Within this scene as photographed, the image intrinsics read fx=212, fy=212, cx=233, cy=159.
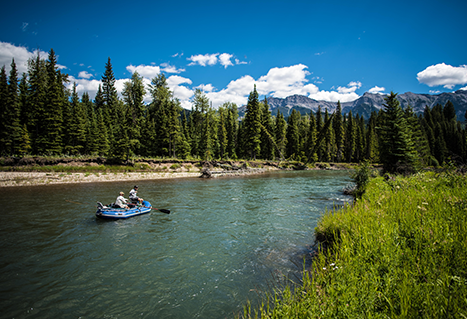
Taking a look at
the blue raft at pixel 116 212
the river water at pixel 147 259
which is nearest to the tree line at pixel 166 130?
the river water at pixel 147 259

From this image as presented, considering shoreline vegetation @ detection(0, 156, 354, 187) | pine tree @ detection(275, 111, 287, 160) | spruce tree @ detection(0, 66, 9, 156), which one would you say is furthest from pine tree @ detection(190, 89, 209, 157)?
spruce tree @ detection(0, 66, 9, 156)

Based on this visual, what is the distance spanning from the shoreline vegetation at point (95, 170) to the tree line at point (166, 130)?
3.25 metres

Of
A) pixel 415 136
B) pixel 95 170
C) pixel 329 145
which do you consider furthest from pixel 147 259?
pixel 329 145

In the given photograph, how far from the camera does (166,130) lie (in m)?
49.2

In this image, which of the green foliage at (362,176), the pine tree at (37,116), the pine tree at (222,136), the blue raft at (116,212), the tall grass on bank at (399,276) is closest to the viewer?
the tall grass on bank at (399,276)

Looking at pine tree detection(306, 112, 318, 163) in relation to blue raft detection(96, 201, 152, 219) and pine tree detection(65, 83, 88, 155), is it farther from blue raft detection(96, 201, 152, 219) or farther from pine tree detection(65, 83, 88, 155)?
blue raft detection(96, 201, 152, 219)

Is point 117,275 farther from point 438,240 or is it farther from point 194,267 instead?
point 438,240

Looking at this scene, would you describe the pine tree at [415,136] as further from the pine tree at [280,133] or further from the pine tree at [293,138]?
the pine tree at [280,133]

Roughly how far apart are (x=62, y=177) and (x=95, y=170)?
468 centimetres

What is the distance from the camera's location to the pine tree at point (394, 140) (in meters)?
21.7

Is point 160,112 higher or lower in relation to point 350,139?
higher

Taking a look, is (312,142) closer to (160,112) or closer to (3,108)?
(160,112)

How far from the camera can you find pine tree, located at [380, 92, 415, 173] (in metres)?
21.7

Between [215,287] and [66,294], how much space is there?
477 centimetres
